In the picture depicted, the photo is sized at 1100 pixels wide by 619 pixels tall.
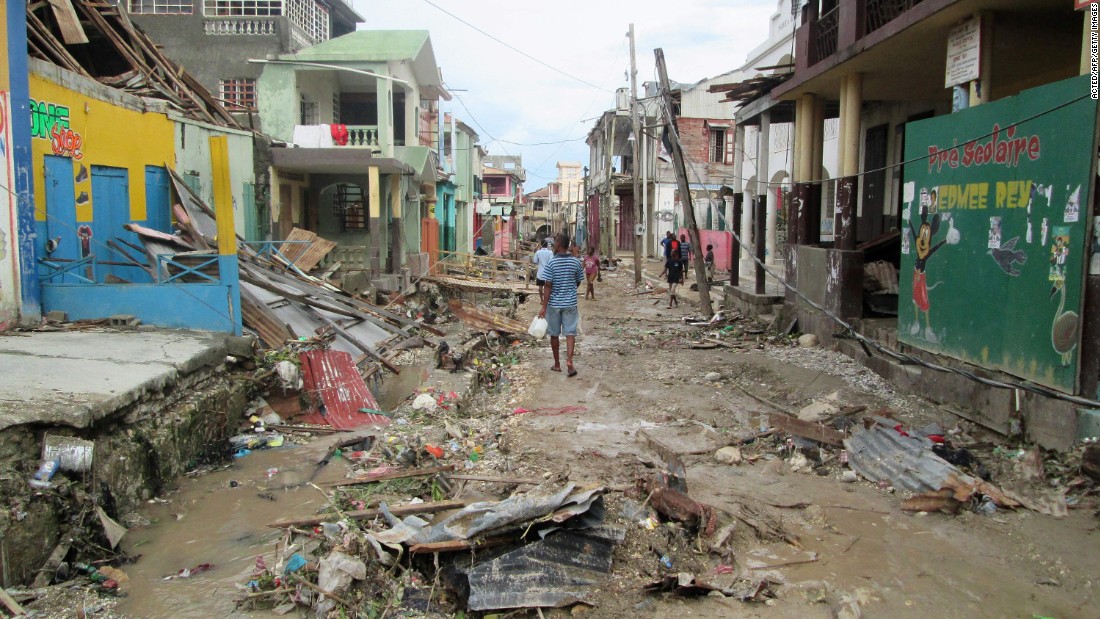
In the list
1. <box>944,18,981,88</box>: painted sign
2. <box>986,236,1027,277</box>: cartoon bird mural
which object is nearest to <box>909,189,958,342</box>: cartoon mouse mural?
<box>986,236,1027,277</box>: cartoon bird mural

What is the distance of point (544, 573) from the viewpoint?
148 inches

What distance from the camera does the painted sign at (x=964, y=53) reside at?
7.70 m

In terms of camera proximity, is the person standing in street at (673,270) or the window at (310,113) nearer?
the person standing in street at (673,270)

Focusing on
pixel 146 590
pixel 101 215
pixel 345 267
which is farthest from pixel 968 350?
pixel 345 267

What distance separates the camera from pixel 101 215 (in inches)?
400

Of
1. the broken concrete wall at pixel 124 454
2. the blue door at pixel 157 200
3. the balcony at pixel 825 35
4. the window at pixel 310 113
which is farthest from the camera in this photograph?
the window at pixel 310 113

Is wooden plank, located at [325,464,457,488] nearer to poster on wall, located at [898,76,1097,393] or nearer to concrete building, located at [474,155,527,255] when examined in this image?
poster on wall, located at [898,76,1097,393]

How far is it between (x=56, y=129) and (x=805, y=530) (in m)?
9.36

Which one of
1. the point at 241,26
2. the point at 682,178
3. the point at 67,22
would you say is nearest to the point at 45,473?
the point at 67,22

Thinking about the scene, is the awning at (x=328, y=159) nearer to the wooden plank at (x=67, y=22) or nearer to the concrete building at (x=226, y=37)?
the concrete building at (x=226, y=37)

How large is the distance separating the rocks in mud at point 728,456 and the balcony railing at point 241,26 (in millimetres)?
20132

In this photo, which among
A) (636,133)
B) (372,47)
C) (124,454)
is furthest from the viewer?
(636,133)

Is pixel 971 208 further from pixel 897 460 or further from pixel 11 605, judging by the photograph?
pixel 11 605

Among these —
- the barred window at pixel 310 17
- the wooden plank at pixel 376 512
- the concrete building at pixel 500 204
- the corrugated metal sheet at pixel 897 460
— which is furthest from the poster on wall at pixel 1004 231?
the concrete building at pixel 500 204
